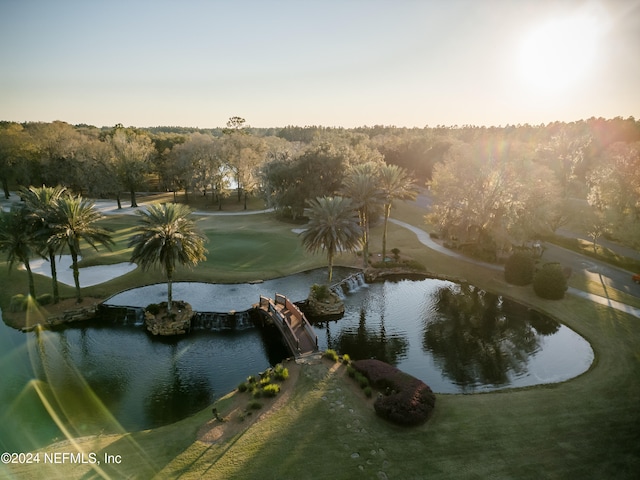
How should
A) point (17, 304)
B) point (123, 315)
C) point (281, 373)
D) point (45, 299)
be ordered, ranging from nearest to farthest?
point (281, 373)
point (123, 315)
point (17, 304)
point (45, 299)

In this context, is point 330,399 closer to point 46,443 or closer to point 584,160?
point 46,443

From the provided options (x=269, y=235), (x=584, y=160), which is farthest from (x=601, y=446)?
(x=584, y=160)

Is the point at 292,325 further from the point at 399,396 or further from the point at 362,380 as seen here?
the point at 399,396

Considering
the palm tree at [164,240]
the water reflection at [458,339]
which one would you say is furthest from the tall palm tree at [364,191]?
the palm tree at [164,240]

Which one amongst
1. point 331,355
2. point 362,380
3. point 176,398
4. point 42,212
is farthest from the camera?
point 42,212

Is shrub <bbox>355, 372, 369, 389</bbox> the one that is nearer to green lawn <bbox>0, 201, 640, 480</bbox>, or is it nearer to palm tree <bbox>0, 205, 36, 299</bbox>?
green lawn <bbox>0, 201, 640, 480</bbox>

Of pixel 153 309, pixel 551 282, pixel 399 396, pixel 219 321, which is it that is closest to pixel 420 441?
pixel 399 396

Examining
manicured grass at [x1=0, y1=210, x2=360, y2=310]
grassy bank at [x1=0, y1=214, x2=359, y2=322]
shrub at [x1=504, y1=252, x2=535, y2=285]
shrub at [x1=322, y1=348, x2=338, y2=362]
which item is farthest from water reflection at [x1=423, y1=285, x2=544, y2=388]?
manicured grass at [x1=0, y1=210, x2=360, y2=310]
